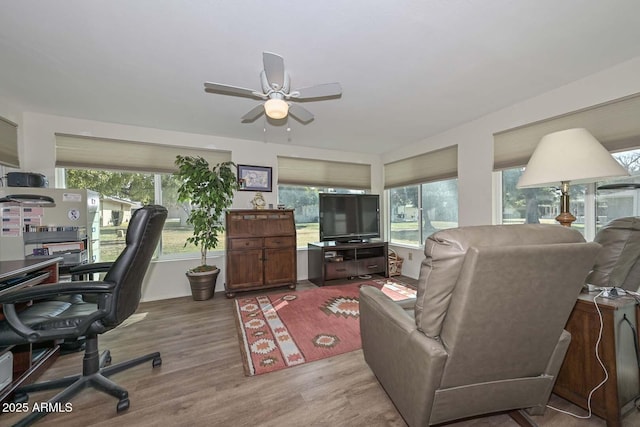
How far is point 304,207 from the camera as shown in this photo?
4.48 metres

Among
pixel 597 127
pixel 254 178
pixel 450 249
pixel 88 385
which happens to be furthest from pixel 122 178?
pixel 597 127

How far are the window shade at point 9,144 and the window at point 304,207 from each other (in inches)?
123

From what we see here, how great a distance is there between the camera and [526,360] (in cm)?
115

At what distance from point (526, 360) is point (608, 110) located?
240 cm

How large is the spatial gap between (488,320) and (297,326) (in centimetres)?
188

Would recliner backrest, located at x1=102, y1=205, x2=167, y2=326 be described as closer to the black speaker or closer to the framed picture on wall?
the black speaker

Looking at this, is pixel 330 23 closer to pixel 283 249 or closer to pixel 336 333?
pixel 336 333

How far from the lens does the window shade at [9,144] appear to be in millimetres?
2447

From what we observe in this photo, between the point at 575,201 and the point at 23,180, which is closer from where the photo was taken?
the point at 23,180

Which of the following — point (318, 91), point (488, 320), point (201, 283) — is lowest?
point (201, 283)

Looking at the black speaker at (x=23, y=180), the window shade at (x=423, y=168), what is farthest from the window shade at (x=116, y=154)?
the window shade at (x=423, y=168)

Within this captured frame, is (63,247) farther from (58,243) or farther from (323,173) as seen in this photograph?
(323,173)

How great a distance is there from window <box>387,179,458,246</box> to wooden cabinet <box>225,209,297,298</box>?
2.16 metres

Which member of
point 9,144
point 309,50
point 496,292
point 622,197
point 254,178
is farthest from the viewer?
point 254,178
